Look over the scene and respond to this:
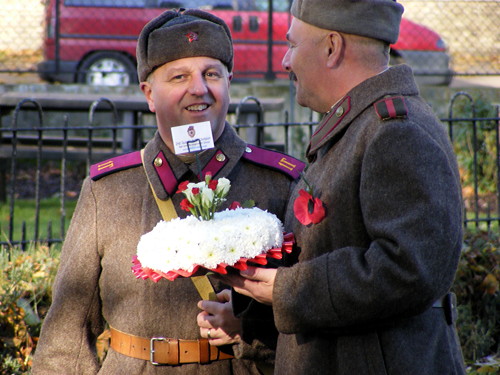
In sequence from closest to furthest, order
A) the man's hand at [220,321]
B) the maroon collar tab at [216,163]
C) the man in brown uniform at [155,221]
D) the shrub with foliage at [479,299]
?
the man's hand at [220,321], the man in brown uniform at [155,221], the maroon collar tab at [216,163], the shrub with foliage at [479,299]

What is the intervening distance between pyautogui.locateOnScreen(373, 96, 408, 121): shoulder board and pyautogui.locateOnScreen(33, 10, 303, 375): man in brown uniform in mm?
844

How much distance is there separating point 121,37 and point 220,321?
8.96 m

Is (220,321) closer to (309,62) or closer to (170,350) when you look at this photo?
(170,350)

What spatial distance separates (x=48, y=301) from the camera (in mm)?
4363

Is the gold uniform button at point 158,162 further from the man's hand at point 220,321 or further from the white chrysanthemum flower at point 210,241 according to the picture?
the white chrysanthemum flower at point 210,241

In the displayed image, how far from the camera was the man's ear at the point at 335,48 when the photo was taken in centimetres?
202

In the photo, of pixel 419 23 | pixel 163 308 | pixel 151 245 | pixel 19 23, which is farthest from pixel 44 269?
pixel 419 23

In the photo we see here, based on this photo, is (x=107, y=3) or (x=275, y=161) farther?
(x=107, y=3)

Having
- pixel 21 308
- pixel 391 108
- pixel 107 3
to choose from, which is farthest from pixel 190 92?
pixel 107 3

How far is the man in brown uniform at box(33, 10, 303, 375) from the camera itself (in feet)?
8.48

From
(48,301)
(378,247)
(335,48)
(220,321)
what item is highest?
(335,48)

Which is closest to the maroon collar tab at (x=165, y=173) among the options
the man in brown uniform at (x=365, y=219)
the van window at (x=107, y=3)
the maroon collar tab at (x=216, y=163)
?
the maroon collar tab at (x=216, y=163)

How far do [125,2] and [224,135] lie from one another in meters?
8.47

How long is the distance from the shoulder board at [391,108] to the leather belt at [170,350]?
1.05m
